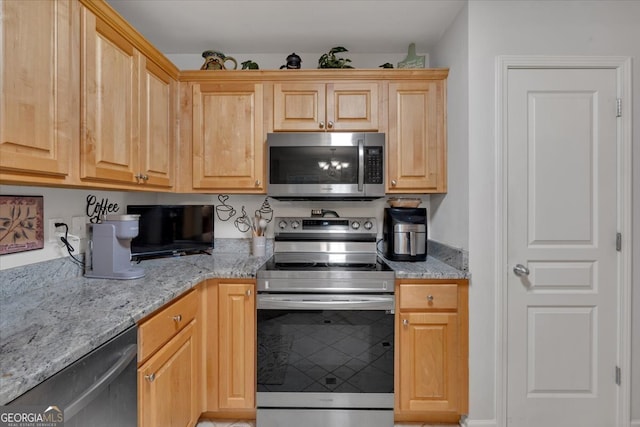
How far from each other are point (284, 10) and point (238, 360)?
2119 mm

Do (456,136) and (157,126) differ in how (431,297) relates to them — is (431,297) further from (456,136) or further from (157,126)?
(157,126)

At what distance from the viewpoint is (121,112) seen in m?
1.47

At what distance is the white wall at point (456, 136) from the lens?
5.68ft

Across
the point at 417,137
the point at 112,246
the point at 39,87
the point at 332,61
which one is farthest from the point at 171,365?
the point at 332,61

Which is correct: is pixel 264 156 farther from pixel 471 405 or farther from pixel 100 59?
pixel 471 405

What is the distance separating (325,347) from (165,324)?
0.85 metres

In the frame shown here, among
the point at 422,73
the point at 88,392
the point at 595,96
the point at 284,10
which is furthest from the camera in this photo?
the point at 422,73

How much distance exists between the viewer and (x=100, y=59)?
4.33ft

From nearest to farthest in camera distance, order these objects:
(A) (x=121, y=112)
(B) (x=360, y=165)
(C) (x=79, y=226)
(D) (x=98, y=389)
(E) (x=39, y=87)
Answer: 1. (D) (x=98, y=389)
2. (E) (x=39, y=87)
3. (A) (x=121, y=112)
4. (C) (x=79, y=226)
5. (B) (x=360, y=165)

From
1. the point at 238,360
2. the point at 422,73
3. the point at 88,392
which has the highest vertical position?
the point at 422,73

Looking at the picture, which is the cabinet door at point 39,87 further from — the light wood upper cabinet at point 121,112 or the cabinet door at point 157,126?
the cabinet door at point 157,126

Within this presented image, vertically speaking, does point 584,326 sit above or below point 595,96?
below

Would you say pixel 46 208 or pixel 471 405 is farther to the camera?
pixel 471 405

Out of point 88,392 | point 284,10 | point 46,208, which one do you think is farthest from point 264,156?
point 88,392
